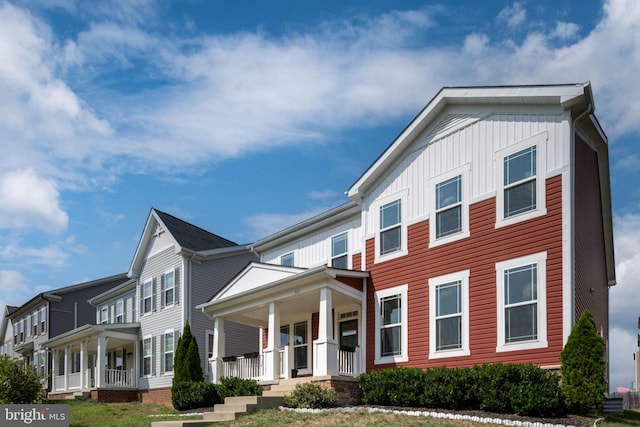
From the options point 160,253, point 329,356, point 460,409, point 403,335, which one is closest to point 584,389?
point 460,409

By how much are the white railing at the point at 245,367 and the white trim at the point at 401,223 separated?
5.15 meters

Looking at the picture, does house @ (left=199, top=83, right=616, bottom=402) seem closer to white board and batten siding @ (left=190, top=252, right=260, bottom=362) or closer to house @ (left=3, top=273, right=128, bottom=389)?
white board and batten siding @ (left=190, top=252, right=260, bottom=362)

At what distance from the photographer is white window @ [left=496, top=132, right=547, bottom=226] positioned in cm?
1663

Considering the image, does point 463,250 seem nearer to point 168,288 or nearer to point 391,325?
point 391,325

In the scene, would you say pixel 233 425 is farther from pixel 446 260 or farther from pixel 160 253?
pixel 160 253

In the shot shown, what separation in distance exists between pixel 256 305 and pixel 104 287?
26.9 metres

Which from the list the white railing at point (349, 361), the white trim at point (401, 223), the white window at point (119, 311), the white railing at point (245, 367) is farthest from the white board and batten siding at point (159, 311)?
the white trim at point (401, 223)

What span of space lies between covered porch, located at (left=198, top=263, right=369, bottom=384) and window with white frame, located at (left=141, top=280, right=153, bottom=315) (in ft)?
30.5

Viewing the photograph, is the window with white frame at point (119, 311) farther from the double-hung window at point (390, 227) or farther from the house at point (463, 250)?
the double-hung window at point (390, 227)

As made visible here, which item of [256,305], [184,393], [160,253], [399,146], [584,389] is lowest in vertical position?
[184,393]

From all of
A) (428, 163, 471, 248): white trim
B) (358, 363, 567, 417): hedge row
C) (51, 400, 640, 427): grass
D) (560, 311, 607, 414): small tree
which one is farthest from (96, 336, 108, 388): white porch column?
(560, 311, 607, 414): small tree

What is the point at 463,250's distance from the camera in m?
18.1

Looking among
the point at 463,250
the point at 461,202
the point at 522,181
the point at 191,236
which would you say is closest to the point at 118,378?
the point at 191,236

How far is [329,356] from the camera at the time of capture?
19.2 m
